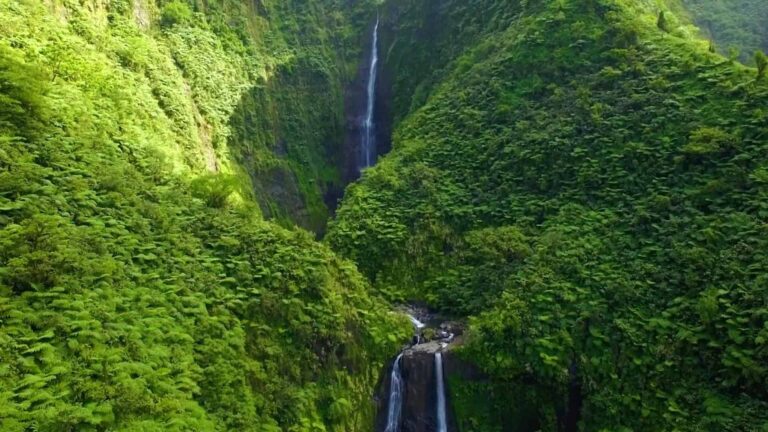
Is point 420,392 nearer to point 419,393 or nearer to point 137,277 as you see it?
point 419,393

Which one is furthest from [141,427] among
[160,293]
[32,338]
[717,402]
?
[717,402]

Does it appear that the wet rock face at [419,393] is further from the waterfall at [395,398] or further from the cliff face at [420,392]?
the waterfall at [395,398]

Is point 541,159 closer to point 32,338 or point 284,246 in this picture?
point 284,246

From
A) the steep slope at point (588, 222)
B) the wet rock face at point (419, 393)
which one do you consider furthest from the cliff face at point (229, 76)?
the wet rock face at point (419, 393)

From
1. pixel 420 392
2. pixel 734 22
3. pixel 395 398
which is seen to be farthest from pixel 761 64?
pixel 734 22

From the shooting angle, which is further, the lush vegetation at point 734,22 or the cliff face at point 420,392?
the lush vegetation at point 734,22
